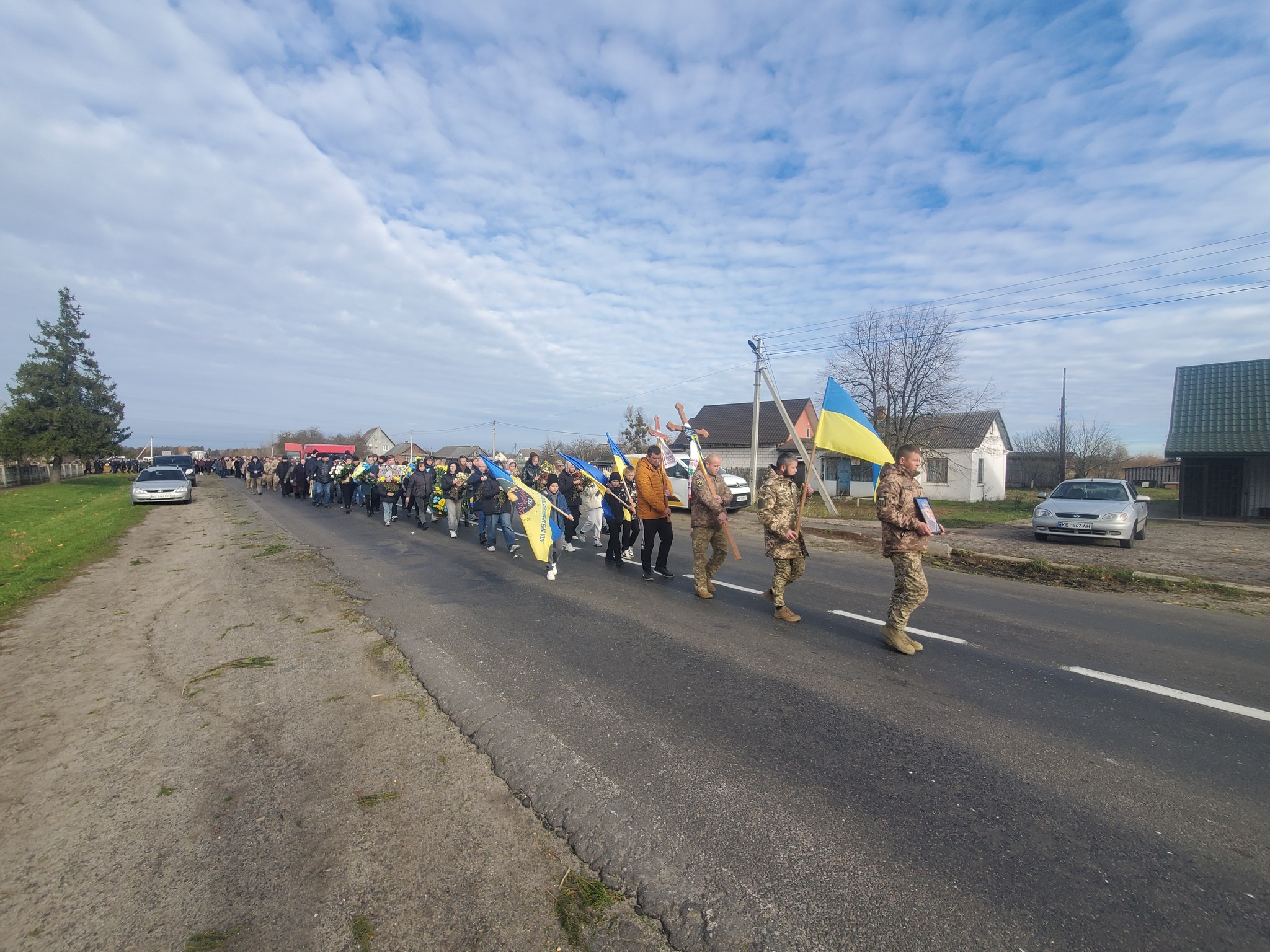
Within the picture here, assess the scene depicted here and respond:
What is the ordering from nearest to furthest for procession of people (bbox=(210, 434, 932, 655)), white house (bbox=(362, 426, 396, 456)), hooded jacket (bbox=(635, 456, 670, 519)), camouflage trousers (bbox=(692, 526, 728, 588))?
1. procession of people (bbox=(210, 434, 932, 655))
2. camouflage trousers (bbox=(692, 526, 728, 588))
3. hooded jacket (bbox=(635, 456, 670, 519))
4. white house (bbox=(362, 426, 396, 456))

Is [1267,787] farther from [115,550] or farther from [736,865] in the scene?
[115,550]

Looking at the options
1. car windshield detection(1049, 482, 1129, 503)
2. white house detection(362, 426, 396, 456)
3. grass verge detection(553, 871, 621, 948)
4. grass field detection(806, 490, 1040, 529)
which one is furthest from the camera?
white house detection(362, 426, 396, 456)

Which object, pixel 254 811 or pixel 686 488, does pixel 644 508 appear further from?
pixel 686 488

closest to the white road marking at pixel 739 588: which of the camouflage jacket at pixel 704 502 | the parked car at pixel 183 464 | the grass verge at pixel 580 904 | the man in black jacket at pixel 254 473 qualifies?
the camouflage jacket at pixel 704 502

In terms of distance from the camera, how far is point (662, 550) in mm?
8922

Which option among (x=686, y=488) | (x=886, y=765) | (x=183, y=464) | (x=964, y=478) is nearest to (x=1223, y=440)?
(x=964, y=478)

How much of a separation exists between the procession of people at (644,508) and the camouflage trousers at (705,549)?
1 centimetres

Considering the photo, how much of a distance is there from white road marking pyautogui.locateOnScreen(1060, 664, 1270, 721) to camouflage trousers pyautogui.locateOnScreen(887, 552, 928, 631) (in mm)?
1238

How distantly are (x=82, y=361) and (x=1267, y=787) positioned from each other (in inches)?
2060

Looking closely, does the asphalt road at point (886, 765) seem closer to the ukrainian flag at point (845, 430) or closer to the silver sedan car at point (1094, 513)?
the ukrainian flag at point (845, 430)

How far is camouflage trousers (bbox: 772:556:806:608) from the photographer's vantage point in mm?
6434

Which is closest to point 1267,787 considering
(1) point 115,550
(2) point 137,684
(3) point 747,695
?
(3) point 747,695

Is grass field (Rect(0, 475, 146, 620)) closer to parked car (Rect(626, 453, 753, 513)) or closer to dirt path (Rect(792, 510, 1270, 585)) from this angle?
parked car (Rect(626, 453, 753, 513))

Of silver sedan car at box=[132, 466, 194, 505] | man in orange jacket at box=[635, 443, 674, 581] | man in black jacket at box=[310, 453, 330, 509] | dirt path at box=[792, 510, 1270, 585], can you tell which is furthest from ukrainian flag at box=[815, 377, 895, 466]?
silver sedan car at box=[132, 466, 194, 505]
